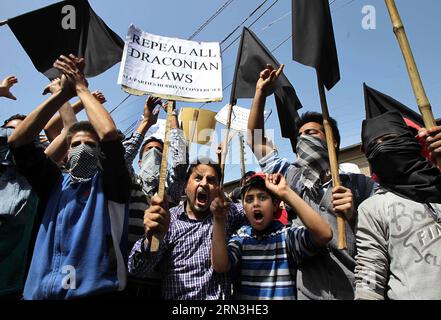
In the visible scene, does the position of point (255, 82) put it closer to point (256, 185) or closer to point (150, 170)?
point (150, 170)

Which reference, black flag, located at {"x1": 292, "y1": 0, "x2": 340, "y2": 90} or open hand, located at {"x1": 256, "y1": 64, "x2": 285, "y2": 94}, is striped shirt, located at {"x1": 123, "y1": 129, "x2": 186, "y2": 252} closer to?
open hand, located at {"x1": 256, "y1": 64, "x2": 285, "y2": 94}

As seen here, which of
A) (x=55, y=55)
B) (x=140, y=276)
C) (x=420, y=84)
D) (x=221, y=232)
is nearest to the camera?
(x=420, y=84)

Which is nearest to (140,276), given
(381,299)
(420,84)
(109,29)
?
(381,299)

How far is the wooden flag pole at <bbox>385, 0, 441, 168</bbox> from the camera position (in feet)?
6.46

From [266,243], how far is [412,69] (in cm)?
144

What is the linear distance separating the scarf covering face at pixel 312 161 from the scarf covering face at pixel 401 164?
0.50 meters

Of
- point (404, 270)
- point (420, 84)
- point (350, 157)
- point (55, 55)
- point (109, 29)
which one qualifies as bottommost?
point (404, 270)

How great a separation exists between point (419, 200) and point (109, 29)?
3.32m

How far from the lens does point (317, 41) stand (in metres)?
A: 2.46

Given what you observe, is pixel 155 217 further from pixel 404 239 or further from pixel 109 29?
pixel 109 29

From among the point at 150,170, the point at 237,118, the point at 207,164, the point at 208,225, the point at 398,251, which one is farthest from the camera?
the point at 237,118

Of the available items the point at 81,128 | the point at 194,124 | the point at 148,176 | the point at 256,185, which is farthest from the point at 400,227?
the point at 194,124

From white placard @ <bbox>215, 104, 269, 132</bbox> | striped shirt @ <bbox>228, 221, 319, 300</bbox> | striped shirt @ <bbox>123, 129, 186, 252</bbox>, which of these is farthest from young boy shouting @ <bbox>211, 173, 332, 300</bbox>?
white placard @ <bbox>215, 104, 269, 132</bbox>
